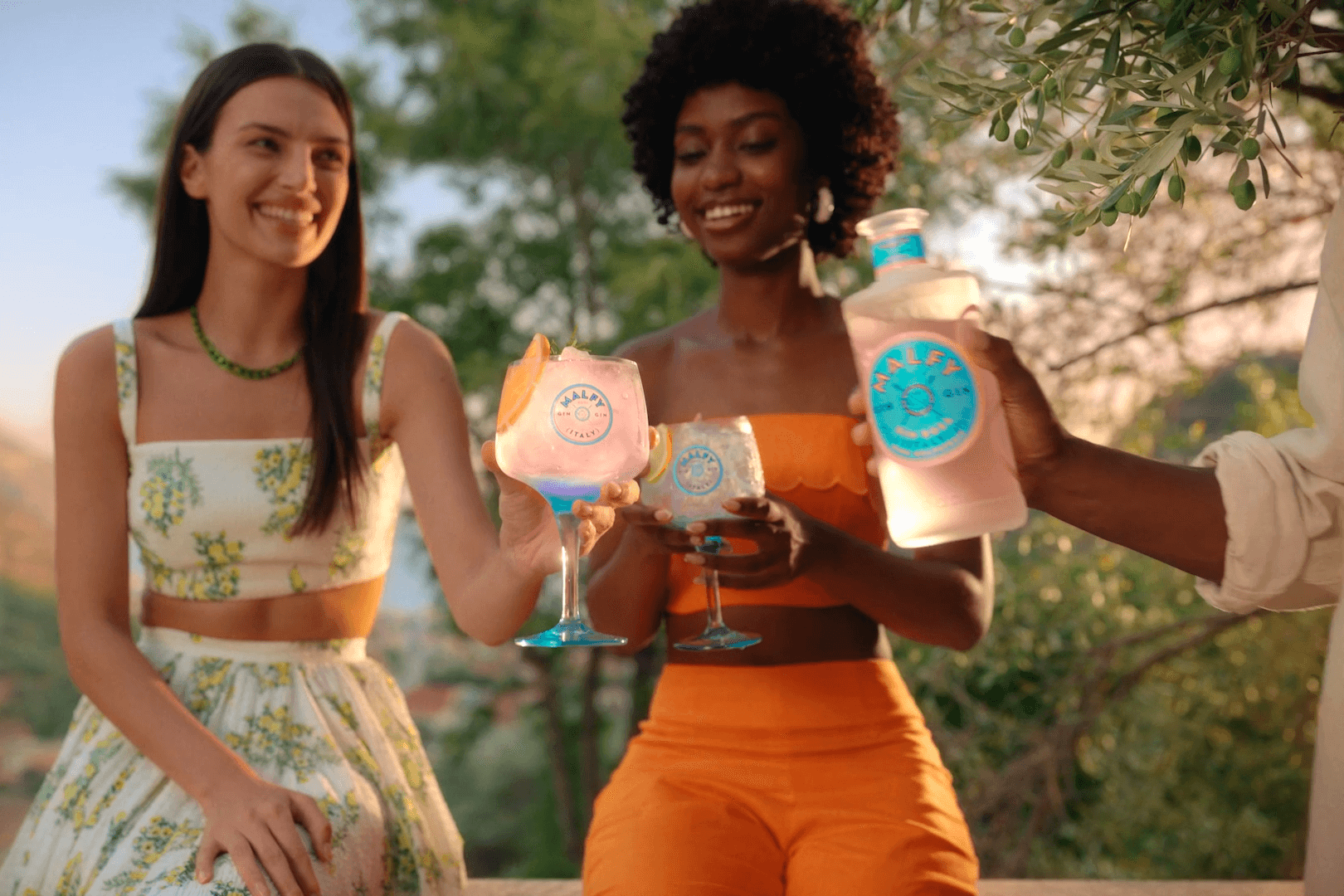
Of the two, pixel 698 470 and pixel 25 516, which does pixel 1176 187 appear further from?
pixel 25 516

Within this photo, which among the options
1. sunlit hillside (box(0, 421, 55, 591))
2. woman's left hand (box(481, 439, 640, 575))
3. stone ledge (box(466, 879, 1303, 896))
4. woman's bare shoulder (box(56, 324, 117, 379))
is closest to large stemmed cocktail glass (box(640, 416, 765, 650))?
woman's left hand (box(481, 439, 640, 575))

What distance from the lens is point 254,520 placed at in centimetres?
265

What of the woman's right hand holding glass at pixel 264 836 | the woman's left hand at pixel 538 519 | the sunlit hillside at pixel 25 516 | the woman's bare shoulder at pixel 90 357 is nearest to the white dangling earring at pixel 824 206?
the woman's left hand at pixel 538 519

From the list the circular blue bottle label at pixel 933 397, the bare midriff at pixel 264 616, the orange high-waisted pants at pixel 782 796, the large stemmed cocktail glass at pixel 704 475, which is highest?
the circular blue bottle label at pixel 933 397

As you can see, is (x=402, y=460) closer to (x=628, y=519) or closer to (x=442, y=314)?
(x=628, y=519)

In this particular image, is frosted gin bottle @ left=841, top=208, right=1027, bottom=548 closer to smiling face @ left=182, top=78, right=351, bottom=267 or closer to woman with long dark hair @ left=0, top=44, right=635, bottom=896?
woman with long dark hair @ left=0, top=44, right=635, bottom=896

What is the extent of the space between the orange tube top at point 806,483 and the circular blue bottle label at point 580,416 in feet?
2.71

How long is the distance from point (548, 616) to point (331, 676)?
732cm

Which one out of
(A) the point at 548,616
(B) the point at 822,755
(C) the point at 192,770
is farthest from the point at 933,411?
(A) the point at 548,616

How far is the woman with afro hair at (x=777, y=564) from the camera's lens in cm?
229

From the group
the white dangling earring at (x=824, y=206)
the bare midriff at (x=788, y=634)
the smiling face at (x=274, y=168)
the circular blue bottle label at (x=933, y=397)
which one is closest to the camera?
the circular blue bottle label at (x=933, y=397)

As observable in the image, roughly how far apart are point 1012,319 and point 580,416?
3761 mm

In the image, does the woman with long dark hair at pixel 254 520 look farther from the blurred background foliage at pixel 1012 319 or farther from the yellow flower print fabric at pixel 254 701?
the blurred background foliage at pixel 1012 319

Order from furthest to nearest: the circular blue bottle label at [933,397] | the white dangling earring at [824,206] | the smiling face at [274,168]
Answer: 1. the white dangling earring at [824,206]
2. the smiling face at [274,168]
3. the circular blue bottle label at [933,397]
